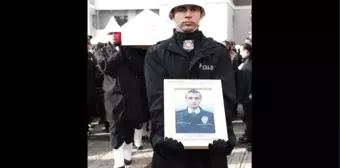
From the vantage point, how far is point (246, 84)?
4.04 feet

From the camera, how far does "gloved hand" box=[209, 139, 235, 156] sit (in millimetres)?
1176

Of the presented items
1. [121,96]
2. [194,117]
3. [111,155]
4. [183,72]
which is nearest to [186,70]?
[183,72]

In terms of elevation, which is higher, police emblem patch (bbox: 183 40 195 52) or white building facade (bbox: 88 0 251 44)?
white building facade (bbox: 88 0 251 44)

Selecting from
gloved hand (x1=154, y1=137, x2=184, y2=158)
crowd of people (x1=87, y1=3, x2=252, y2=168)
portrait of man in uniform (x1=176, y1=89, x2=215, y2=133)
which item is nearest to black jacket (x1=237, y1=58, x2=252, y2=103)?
crowd of people (x1=87, y1=3, x2=252, y2=168)

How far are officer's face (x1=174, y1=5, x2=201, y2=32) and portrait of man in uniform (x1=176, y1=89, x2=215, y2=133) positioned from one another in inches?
6.8

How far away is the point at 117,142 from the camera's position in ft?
4.30

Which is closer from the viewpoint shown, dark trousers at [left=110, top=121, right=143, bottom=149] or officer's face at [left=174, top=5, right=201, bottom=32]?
officer's face at [left=174, top=5, right=201, bottom=32]

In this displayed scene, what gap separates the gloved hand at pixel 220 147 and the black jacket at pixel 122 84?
0.67 feet

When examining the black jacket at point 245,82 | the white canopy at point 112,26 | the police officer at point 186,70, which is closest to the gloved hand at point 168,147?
the police officer at point 186,70

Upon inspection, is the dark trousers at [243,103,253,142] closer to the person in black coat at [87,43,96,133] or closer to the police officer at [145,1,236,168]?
the police officer at [145,1,236,168]

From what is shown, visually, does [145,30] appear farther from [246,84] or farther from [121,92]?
[246,84]

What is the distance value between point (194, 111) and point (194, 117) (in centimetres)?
2

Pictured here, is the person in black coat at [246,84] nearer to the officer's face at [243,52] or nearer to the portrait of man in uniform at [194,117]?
the officer's face at [243,52]
